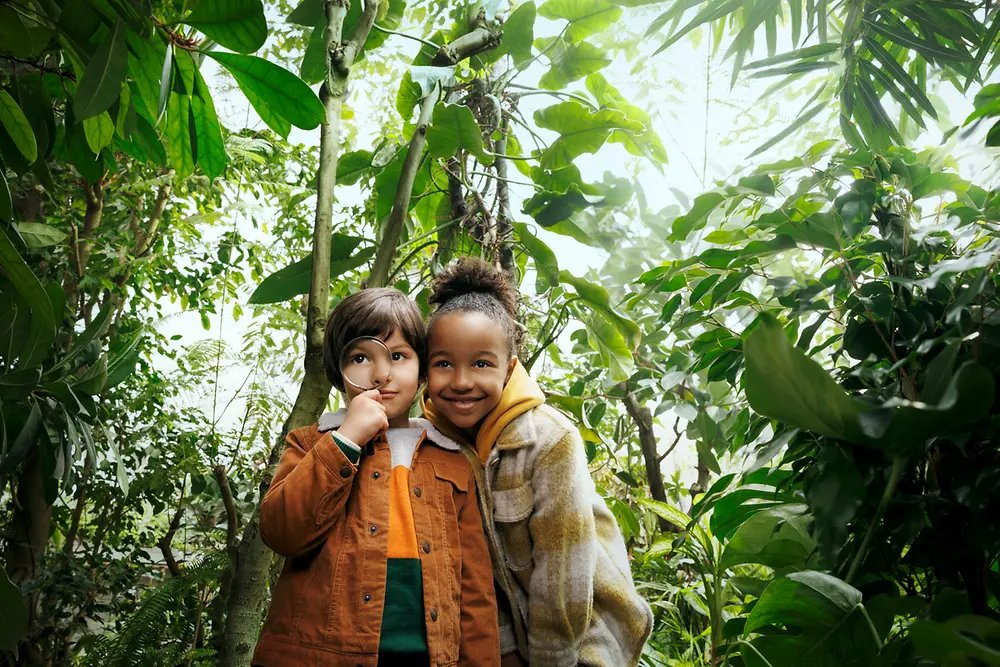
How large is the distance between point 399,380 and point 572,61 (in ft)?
2.90

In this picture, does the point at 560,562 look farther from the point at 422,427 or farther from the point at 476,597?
the point at 422,427

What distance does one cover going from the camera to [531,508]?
88cm

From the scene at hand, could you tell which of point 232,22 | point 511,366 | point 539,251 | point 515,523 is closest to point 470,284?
point 511,366

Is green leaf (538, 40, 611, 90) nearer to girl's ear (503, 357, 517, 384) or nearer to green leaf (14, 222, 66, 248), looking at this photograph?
girl's ear (503, 357, 517, 384)

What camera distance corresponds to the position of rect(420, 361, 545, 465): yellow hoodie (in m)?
0.92

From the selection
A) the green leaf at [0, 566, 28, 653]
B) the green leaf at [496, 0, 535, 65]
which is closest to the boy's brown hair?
the green leaf at [0, 566, 28, 653]

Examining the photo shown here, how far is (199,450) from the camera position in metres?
1.86

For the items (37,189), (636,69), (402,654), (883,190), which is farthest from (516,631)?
(37,189)

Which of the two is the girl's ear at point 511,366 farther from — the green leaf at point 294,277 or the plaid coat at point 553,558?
the green leaf at point 294,277

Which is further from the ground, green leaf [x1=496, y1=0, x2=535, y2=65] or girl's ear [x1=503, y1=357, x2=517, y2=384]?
green leaf [x1=496, y1=0, x2=535, y2=65]

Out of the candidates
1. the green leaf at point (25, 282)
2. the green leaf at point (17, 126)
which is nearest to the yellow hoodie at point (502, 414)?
the green leaf at point (25, 282)

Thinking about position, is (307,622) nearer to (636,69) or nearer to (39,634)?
(39,634)

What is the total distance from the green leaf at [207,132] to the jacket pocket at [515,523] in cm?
64

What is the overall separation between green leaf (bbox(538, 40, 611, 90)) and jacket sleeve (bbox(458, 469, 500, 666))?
3.13 feet
